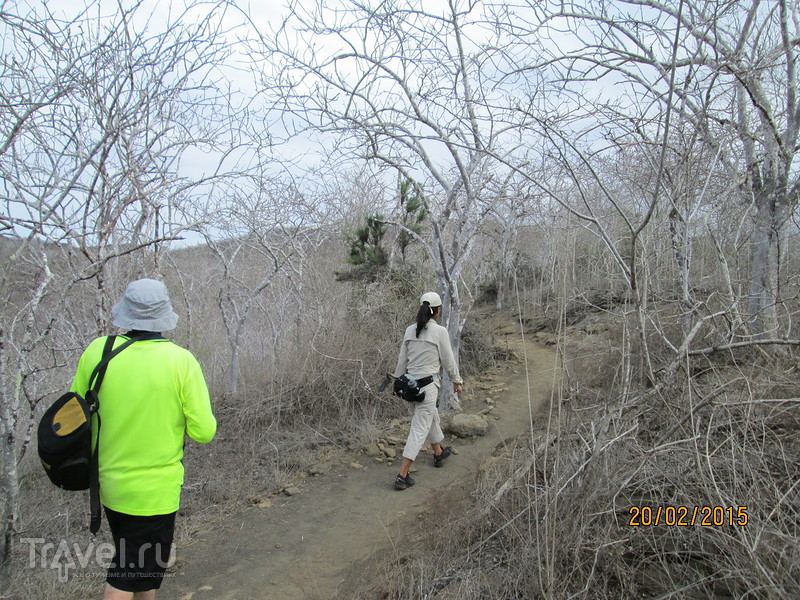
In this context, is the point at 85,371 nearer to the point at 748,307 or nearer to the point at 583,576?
the point at 583,576

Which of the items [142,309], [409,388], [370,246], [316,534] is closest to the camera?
[142,309]

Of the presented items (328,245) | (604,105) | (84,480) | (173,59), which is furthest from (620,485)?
(328,245)

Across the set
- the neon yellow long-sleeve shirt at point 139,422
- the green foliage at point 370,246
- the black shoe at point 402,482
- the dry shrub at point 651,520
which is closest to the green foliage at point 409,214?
the green foliage at point 370,246

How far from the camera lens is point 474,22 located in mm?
4555

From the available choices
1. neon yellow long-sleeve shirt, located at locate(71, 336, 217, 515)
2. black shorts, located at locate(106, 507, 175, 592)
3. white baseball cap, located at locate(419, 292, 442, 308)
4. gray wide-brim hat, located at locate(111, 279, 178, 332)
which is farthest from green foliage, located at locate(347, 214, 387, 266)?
black shorts, located at locate(106, 507, 175, 592)

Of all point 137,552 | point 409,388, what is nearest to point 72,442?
point 137,552

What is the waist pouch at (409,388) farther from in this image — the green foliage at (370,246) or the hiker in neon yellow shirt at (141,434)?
the green foliage at (370,246)

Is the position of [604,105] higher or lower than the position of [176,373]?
higher

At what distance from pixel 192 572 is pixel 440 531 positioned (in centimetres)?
172

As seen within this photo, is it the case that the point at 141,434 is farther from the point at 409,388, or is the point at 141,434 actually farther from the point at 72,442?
the point at 409,388

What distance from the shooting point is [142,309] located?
90.1 inches

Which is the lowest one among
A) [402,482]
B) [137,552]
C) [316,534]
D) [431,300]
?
[316,534]

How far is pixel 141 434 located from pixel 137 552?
0.49 m

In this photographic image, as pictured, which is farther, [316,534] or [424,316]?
[424,316]
